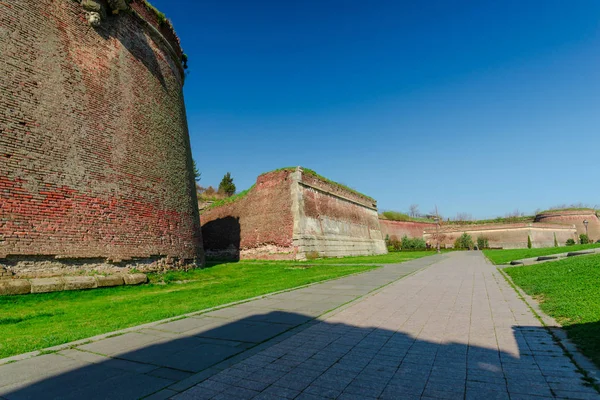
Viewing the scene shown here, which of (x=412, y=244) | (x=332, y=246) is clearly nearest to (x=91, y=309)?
(x=332, y=246)

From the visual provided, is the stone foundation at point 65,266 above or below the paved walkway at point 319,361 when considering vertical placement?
above

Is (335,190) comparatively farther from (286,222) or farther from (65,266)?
(65,266)

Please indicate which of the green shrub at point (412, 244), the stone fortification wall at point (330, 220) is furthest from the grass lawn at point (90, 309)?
the green shrub at point (412, 244)

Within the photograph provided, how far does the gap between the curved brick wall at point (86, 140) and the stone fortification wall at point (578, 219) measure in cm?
5933

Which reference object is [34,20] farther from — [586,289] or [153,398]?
[586,289]

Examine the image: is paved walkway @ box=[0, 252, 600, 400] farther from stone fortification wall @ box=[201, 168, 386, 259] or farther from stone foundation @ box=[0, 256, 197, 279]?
stone fortification wall @ box=[201, 168, 386, 259]

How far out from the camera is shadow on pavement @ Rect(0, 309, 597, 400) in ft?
9.27

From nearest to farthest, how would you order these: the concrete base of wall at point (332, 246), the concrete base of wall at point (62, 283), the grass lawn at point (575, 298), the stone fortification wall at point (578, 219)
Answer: the grass lawn at point (575, 298) → the concrete base of wall at point (62, 283) → the concrete base of wall at point (332, 246) → the stone fortification wall at point (578, 219)

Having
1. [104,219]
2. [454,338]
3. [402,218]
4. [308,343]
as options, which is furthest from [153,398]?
[402,218]

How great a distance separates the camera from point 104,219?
10078 millimetres

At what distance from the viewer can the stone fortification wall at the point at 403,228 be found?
50.4m

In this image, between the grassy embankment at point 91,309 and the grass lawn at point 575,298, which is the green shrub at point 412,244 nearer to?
the grass lawn at point 575,298

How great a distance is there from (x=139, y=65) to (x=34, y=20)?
3.58 meters

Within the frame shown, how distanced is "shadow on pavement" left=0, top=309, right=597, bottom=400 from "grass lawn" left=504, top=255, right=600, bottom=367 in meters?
0.44
